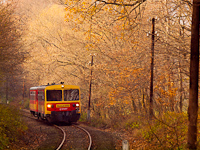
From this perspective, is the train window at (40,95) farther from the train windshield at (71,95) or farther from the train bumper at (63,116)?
the train windshield at (71,95)

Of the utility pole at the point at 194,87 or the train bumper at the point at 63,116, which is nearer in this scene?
the utility pole at the point at 194,87

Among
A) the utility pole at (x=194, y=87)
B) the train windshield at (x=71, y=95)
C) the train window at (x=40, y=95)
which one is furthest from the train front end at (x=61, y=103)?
the utility pole at (x=194, y=87)

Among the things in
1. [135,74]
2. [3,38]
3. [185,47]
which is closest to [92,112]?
[135,74]

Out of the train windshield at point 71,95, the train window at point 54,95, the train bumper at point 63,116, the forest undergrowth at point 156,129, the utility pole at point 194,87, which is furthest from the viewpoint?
the train windshield at point 71,95

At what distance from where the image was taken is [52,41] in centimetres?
2841

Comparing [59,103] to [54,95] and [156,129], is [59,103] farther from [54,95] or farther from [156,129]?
[156,129]

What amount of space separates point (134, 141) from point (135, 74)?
619 cm

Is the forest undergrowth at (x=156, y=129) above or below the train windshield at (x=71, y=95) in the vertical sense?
below

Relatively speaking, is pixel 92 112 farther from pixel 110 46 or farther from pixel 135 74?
pixel 135 74

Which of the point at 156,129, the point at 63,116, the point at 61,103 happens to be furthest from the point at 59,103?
the point at 156,129

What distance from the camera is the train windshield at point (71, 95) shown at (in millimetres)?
18688

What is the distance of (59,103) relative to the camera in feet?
60.2

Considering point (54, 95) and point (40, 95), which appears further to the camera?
point (40, 95)

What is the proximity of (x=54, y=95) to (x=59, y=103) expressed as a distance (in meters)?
0.66
